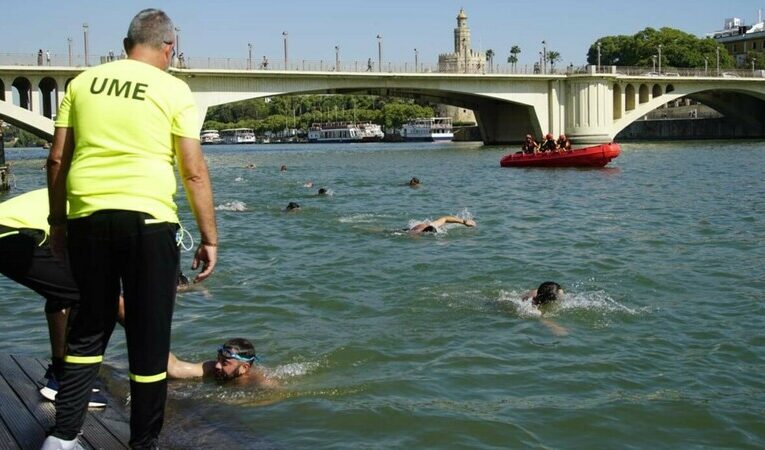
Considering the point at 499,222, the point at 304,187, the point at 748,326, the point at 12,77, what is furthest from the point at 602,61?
the point at 748,326

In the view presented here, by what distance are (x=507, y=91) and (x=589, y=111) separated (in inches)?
292

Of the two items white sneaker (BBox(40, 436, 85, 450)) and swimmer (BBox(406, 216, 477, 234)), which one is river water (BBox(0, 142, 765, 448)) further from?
white sneaker (BBox(40, 436, 85, 450))

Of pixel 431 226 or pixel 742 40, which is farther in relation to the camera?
pixel 742 40

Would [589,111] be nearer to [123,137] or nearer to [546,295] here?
[546,295]

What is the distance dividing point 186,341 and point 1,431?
174 inches

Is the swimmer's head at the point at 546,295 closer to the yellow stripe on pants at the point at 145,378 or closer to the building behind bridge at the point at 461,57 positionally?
the yellow stripe on pants at the point at 145,378

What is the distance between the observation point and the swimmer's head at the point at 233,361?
24.9ft

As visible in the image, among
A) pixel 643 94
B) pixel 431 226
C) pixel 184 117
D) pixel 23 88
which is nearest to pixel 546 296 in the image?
pixel 184 117

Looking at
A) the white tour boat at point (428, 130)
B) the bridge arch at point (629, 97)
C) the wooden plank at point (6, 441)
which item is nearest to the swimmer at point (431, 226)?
the wooden plank at point (6, 441)

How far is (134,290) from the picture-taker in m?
4.28

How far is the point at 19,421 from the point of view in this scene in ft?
17.9

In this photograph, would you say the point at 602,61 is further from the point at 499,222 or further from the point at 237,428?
the point at 237,428

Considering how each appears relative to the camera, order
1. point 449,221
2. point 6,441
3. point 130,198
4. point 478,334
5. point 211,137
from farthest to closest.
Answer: point 211,137 < point 449,221 < point 478,334 < point 6,441 < point 130,198

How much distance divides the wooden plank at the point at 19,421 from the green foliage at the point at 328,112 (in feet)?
467
